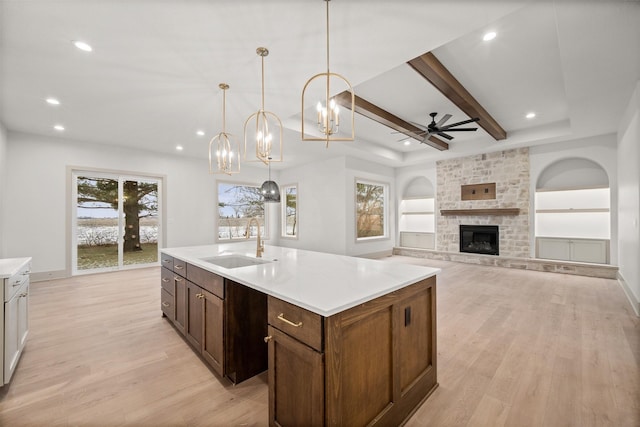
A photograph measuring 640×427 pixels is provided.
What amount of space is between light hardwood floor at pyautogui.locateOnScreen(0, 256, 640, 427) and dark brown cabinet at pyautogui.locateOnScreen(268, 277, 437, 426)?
1.07 feet

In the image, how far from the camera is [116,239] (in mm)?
5957

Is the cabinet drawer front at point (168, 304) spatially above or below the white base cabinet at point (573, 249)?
below

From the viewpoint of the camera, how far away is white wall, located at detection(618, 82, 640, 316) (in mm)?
3439

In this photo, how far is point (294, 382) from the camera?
133 cm

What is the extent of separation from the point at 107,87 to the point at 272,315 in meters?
3.72

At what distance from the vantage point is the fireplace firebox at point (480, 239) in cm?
661

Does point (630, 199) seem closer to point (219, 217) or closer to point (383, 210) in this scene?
point (383, 210)

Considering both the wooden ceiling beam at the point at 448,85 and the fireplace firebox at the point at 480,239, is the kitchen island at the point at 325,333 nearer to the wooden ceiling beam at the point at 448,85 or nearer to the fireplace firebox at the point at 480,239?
the wooden ceiling beam at the point at 448,85

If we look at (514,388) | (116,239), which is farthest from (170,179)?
(514,388)

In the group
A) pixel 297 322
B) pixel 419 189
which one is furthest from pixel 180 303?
pixel 419 189

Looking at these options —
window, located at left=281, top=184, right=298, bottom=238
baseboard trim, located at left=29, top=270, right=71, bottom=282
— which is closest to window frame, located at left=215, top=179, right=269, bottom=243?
window, located at left=281, top=184, right=298, bottom=238

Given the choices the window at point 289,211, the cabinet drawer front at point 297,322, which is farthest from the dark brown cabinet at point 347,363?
the window at point 289,211

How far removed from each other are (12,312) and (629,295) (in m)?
7.14

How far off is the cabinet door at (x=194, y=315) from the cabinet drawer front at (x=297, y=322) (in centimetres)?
103
